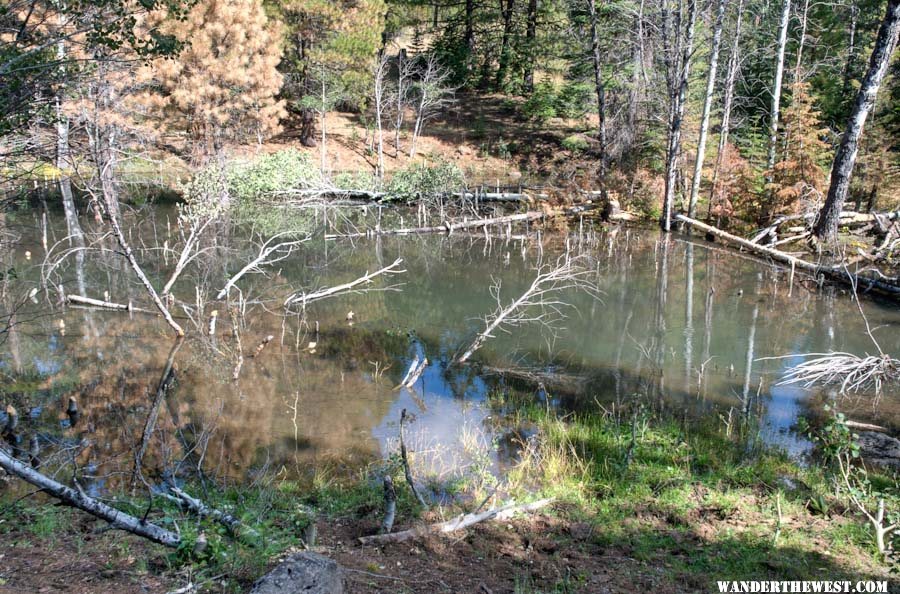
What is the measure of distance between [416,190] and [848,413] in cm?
1787

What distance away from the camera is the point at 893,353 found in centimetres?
1123

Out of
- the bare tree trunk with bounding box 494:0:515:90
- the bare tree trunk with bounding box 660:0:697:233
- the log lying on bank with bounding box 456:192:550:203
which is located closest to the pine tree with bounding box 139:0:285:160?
the log lying on bank with bounding box 456:192:550:203

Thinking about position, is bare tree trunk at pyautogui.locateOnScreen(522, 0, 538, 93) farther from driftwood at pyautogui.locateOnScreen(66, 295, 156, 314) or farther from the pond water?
driftwood at pyautogui.locateOnScreen(66, 295, 156, 314)

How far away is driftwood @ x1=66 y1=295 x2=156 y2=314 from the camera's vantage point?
13383mm

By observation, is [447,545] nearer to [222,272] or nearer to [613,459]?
[613,459]

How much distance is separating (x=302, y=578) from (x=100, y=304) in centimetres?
1134

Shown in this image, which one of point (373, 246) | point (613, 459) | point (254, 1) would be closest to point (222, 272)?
point (373, 246)

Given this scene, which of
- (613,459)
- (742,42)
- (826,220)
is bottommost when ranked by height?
(613,459)

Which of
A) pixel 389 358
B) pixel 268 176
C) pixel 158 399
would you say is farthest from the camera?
pixel 268 176

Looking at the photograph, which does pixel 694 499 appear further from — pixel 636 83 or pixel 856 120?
pixel 636 83

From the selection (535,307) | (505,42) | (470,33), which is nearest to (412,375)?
(535,307)

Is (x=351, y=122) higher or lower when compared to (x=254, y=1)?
lower

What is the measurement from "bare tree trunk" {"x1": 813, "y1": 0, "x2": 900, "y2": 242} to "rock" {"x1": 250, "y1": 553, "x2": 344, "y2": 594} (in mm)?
12319

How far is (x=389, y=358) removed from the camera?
11.6 metres
